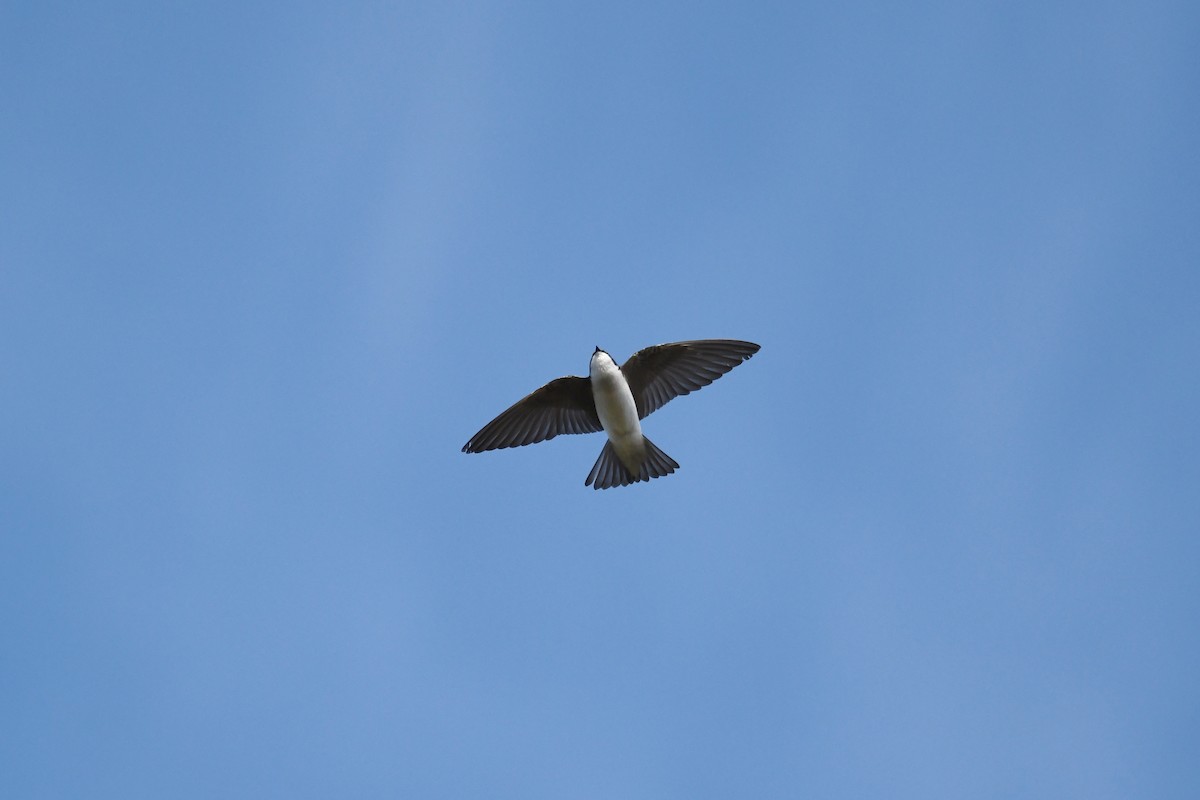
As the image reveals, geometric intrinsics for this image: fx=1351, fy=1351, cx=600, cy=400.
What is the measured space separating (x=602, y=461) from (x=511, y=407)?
35.2 inches

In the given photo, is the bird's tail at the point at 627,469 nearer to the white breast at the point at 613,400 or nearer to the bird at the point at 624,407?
the bird at the point at 624,407

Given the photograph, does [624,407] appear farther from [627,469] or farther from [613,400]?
[627,469]

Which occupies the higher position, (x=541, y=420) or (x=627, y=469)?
(x=541, y=420)

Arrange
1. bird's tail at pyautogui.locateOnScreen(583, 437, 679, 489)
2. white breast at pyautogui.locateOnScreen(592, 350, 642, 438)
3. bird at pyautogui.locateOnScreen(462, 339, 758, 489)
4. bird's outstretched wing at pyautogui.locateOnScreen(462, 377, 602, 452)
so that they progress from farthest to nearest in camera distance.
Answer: bird's outstretched wing at pyautogui.locateOnScreen(462, 377, 602, 452) → bird's tail at pyautogui.locateOnScreen(583, 437, 679, 489) → bird at pyautogui.locateOnScreen(462, 339, 758, 489) → white breast at pyautogui.locateOnScreen(592, 350, 642, 438)

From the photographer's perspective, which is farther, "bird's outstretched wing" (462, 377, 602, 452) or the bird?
"bird's outstretched wing" (462, 377, 602, 452)

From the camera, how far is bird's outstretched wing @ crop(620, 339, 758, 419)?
11.3 m

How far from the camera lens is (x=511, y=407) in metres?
11.4

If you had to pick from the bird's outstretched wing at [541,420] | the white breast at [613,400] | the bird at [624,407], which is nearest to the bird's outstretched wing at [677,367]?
the bird at [624,407]

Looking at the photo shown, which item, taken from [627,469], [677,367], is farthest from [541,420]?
[677,367]

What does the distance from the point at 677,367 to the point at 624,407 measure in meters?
0.72

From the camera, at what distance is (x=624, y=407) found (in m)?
10.9

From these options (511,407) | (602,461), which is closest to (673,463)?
(602,461)

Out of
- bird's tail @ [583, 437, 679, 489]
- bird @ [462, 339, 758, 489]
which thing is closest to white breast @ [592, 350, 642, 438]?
bird @ [462, 339, 758, 489]

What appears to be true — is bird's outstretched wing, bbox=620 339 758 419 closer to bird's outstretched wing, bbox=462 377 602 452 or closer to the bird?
the bird
